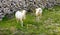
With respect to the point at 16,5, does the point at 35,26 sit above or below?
below

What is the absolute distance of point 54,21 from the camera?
7648 mm

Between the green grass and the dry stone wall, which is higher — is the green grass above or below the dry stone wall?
below

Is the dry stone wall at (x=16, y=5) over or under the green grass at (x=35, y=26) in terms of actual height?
over

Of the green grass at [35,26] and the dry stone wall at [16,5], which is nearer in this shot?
the green grass at [35,26]

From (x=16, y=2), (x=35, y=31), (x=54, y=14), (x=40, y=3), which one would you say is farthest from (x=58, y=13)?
(x=35, y=31)

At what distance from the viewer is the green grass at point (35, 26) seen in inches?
256

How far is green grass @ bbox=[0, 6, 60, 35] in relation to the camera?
6.49m

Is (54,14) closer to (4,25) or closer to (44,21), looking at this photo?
(44,21)

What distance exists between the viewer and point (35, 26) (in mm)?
7000

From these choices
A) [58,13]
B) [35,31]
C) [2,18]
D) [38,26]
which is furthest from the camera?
[58,13]

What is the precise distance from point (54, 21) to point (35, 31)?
4.36 ft

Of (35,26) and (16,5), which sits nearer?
(35,26)

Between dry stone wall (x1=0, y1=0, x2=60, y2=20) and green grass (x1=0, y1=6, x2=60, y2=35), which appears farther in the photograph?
dry stone wall (x1=0, y1=0, x2=60, y2=20)

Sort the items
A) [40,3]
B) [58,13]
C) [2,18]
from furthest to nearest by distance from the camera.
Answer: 1. [40,3]
2. [58,13]
3. [2,18]
